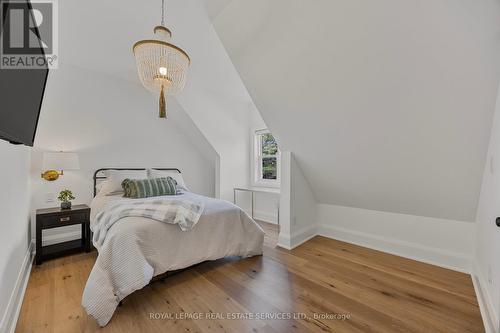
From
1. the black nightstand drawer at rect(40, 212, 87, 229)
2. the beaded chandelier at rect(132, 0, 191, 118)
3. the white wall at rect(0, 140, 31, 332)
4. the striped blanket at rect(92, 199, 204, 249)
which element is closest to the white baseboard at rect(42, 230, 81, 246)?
the black nightstand drawer at rect(40, 212, 87, 229)

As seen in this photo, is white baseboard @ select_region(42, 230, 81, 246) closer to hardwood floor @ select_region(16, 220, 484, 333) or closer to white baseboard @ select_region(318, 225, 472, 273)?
hardwood floor @ select_region(16, 220, 484, 333)

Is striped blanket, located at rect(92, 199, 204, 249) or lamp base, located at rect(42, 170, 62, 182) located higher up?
lamp base, located at rect(42, 170, 62, 182)

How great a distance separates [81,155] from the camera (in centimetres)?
294

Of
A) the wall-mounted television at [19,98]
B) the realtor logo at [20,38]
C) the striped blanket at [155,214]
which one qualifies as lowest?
the striped blanket at [155,214]

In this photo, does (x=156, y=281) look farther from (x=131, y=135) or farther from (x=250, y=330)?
(x=131, y=135)

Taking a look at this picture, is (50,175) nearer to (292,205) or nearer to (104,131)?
(104,131)

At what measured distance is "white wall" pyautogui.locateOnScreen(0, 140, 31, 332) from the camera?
4.22 feet

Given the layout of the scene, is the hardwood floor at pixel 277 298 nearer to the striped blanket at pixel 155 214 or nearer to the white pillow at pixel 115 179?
the striped blanket at pixel 155 214

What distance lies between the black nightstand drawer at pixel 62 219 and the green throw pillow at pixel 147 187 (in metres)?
0.52

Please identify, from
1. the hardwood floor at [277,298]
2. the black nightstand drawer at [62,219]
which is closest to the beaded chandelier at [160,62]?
the hardwood floor at [277,298]

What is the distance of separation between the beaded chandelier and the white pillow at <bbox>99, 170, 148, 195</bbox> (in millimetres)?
1563

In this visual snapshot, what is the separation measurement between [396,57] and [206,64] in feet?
6.98

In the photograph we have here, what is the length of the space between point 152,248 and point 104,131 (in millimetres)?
2333

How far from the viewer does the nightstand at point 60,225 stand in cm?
226
